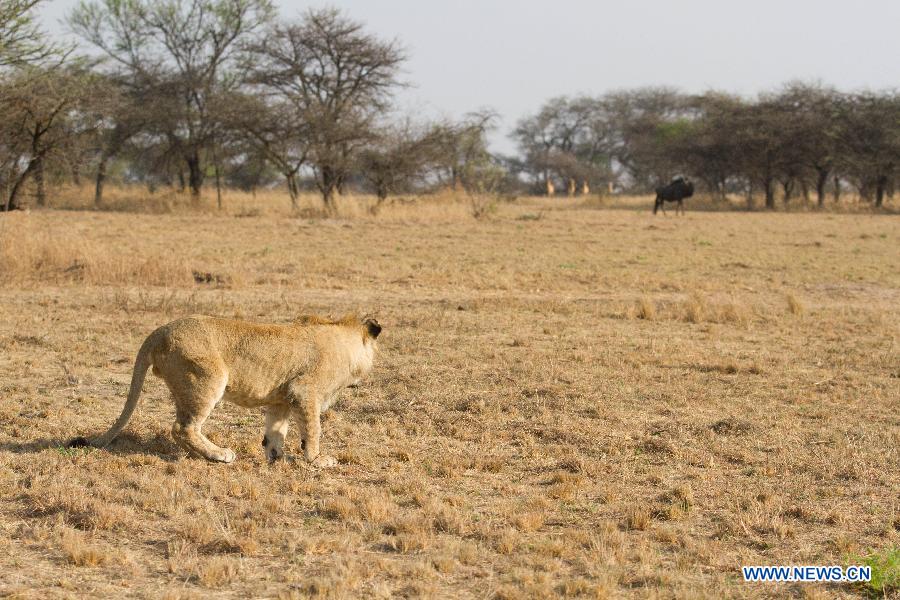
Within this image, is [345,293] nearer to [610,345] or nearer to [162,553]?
[610,345]

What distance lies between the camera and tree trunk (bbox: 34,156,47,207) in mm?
28200

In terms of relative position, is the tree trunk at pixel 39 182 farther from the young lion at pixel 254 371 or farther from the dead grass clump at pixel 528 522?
the dead grass clump at pixel 528 522

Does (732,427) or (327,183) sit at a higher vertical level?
(327,183)

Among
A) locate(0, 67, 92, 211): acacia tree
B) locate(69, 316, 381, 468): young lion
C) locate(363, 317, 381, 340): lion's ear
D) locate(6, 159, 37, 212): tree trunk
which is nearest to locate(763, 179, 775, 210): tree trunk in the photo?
locate(0, 67, 92, 211): acacia tree

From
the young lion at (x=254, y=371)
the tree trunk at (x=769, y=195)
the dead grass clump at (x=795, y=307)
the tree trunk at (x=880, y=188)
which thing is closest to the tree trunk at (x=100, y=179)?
the dead grass clump at (x=795, y=307)

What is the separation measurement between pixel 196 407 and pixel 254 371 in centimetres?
44

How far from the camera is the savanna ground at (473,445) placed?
4.77 m

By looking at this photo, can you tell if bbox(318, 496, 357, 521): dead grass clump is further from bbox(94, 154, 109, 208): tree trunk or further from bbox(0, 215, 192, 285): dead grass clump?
bbox(94, 154, 109, 208): tree trunk

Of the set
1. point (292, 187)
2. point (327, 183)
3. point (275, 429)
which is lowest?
point (275, 429)

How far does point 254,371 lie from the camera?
6.24 m

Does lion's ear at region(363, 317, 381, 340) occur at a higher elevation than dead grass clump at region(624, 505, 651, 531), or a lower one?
higher

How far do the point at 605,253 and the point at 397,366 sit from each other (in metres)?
12.9

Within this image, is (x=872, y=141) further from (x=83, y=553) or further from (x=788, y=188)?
(x=83, y=553)

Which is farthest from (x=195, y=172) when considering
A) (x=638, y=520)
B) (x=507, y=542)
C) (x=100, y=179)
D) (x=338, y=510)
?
(x=507, y=542)
